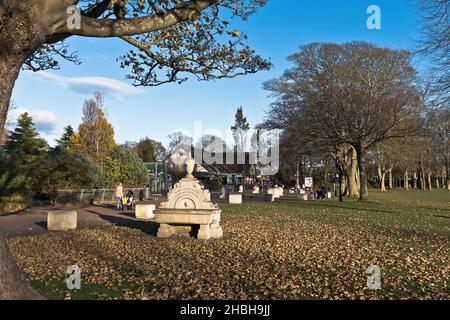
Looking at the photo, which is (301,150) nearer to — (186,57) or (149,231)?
(149,231)

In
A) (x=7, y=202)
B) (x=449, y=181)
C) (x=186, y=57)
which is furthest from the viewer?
(x=449, y=181)

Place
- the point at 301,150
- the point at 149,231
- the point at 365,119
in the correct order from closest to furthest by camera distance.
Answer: the point at 149,231 → the point at 365,119 → the point at 301,150

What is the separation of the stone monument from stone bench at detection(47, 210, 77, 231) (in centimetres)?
436

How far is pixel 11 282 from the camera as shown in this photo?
532 cm

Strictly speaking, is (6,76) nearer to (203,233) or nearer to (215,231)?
(203,233)

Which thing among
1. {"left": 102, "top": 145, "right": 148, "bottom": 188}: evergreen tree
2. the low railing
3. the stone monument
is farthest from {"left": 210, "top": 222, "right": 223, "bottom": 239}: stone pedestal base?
{"left": 102, "top": 145, "right": 148, "bottom": 188}: evergreen tree

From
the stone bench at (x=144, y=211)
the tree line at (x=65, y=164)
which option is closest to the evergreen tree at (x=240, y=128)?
the tree line at (x=65, y=164)

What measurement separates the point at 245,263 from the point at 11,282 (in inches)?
204

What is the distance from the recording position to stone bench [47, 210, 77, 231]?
1595 cm

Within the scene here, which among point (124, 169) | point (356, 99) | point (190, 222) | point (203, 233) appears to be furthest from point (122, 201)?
point (356, 99)

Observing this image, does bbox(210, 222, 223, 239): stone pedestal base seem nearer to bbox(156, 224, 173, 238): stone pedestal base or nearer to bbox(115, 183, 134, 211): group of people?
bbox(156, 224, 173, 238): stone pedestal base
